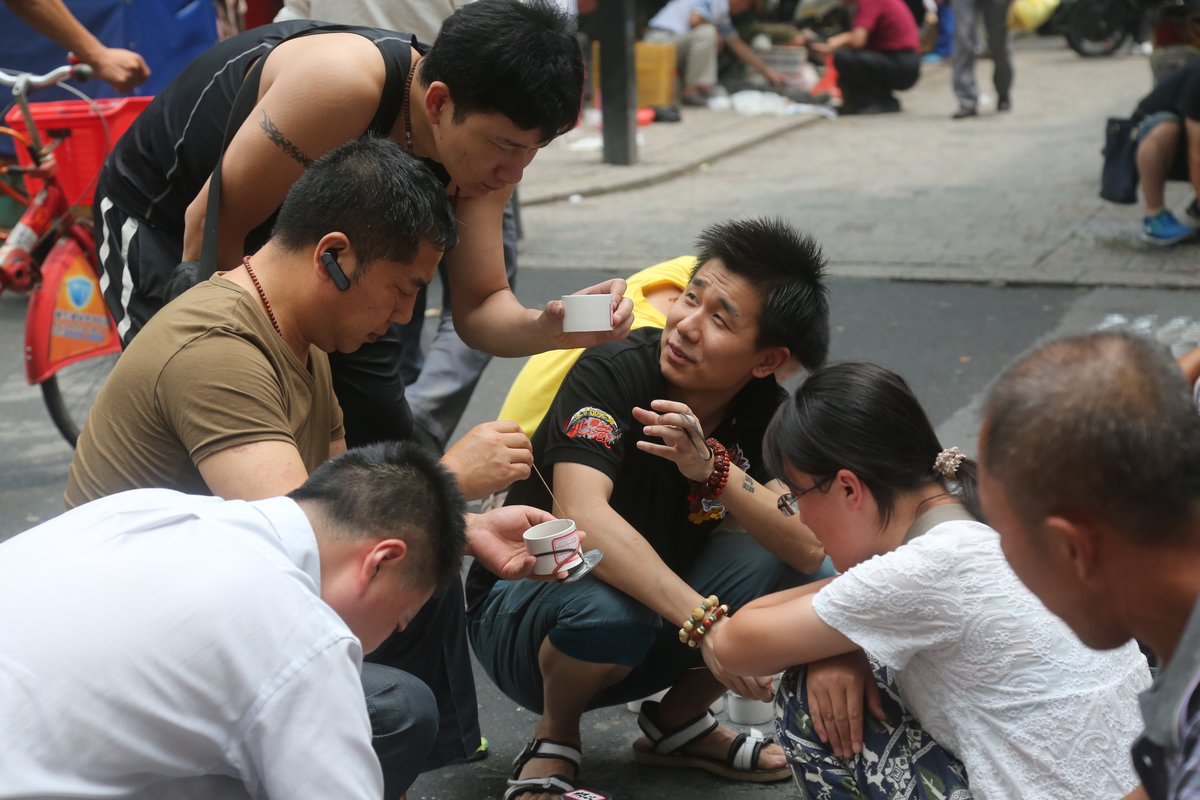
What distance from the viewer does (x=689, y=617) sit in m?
2.74

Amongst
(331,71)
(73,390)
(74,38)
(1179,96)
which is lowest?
(73,390)

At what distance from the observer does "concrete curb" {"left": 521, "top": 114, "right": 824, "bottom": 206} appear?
383 inches

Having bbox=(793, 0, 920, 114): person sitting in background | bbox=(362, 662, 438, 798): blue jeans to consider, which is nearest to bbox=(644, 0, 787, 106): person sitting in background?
bbox=(793, 0, 920, 114): person sitting in background

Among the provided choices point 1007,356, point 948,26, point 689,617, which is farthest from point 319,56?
point 948,26

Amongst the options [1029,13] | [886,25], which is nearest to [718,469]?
[886,25]

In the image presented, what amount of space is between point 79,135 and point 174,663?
3.97 meters

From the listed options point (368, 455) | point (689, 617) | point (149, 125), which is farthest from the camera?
point (149, 125)

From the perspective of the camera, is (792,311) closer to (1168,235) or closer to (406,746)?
(406,746)

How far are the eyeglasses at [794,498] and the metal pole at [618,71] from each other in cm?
802

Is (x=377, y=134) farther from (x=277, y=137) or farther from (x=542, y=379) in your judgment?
(x=542, y=379)

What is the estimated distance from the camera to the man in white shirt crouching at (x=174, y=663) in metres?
1.67

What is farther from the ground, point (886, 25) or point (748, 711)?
point (748, 711)

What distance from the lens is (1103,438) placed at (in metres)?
1.54

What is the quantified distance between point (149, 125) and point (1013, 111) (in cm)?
1143
